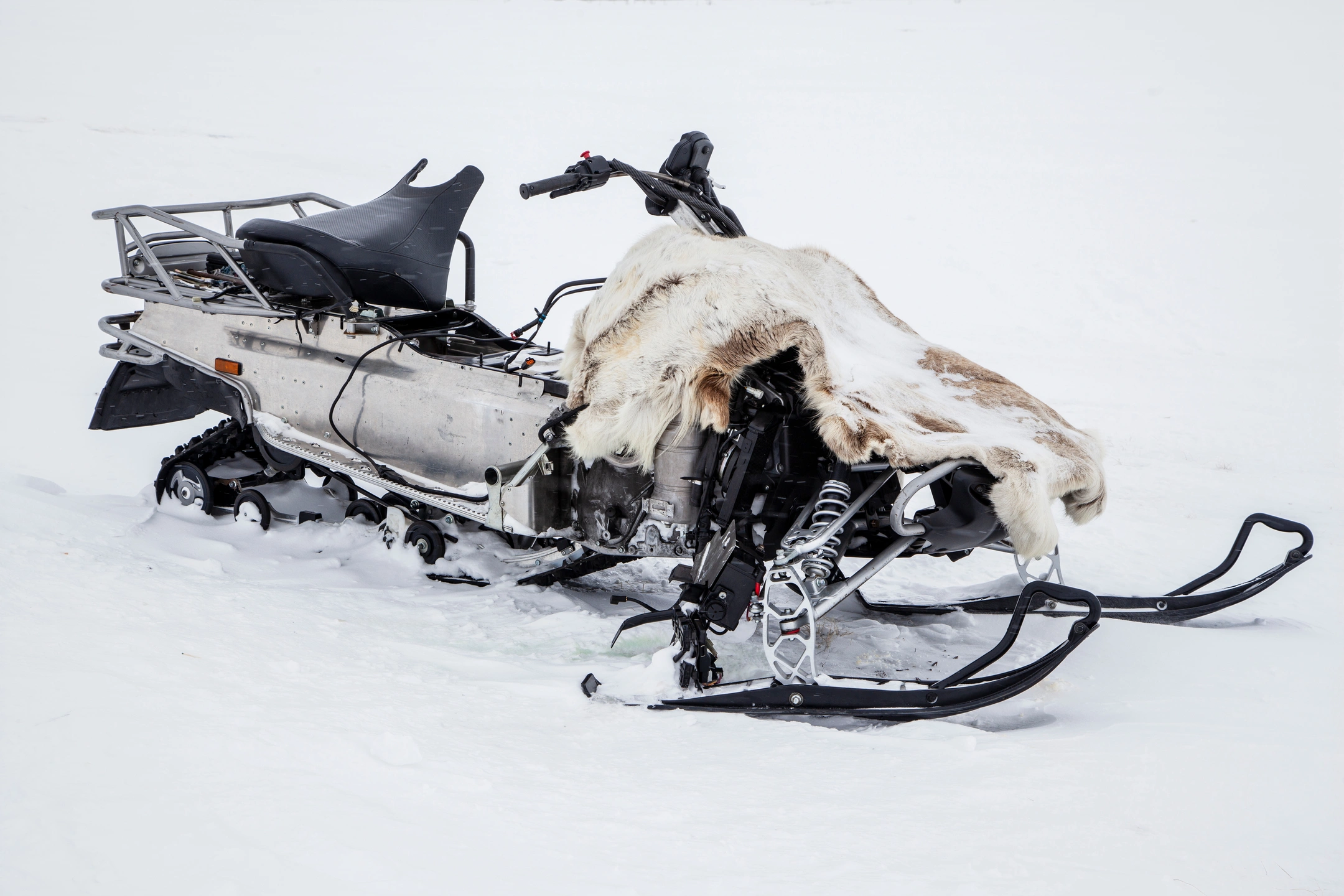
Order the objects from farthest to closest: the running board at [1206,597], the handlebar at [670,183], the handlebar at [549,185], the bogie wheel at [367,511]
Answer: the bogie wheel at [367,511], the running board at [1206,597], the handlebar at [670,183], the handlebar at [549,185]

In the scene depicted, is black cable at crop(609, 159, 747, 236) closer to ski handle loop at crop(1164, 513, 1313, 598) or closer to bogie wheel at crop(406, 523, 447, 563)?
bogie wheel at crop(406, 523, 447, 563)

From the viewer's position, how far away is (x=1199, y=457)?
598 centimetres

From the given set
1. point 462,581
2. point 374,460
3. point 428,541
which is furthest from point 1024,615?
point 374,460

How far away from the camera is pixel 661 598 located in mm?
4145

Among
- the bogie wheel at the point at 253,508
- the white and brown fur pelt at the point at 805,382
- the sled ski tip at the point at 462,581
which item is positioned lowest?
the sled ski tip at the point at 462,581

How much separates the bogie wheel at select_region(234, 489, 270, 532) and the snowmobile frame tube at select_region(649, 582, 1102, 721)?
7.18ft

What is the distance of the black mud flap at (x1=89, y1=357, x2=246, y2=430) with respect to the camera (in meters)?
4.50

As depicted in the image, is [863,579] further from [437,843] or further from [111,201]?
[111,201]

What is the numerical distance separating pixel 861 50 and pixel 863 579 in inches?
626

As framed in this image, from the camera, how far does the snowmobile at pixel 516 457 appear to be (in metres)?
3.12

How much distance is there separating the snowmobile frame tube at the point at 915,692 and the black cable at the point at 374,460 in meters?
1.21

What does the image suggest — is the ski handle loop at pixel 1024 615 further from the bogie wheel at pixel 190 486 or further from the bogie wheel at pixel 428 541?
the bogie wheel at pixel 190 486

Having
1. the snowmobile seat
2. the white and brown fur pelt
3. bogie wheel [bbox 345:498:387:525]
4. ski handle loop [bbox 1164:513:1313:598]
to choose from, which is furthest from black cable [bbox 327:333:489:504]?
ski handle loop [bbox 1164:513:1313:598]

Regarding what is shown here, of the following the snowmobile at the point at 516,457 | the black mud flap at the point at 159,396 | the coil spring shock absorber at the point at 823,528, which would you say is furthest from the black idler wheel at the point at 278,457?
the coil spring shock absorber at the point at 823,528
